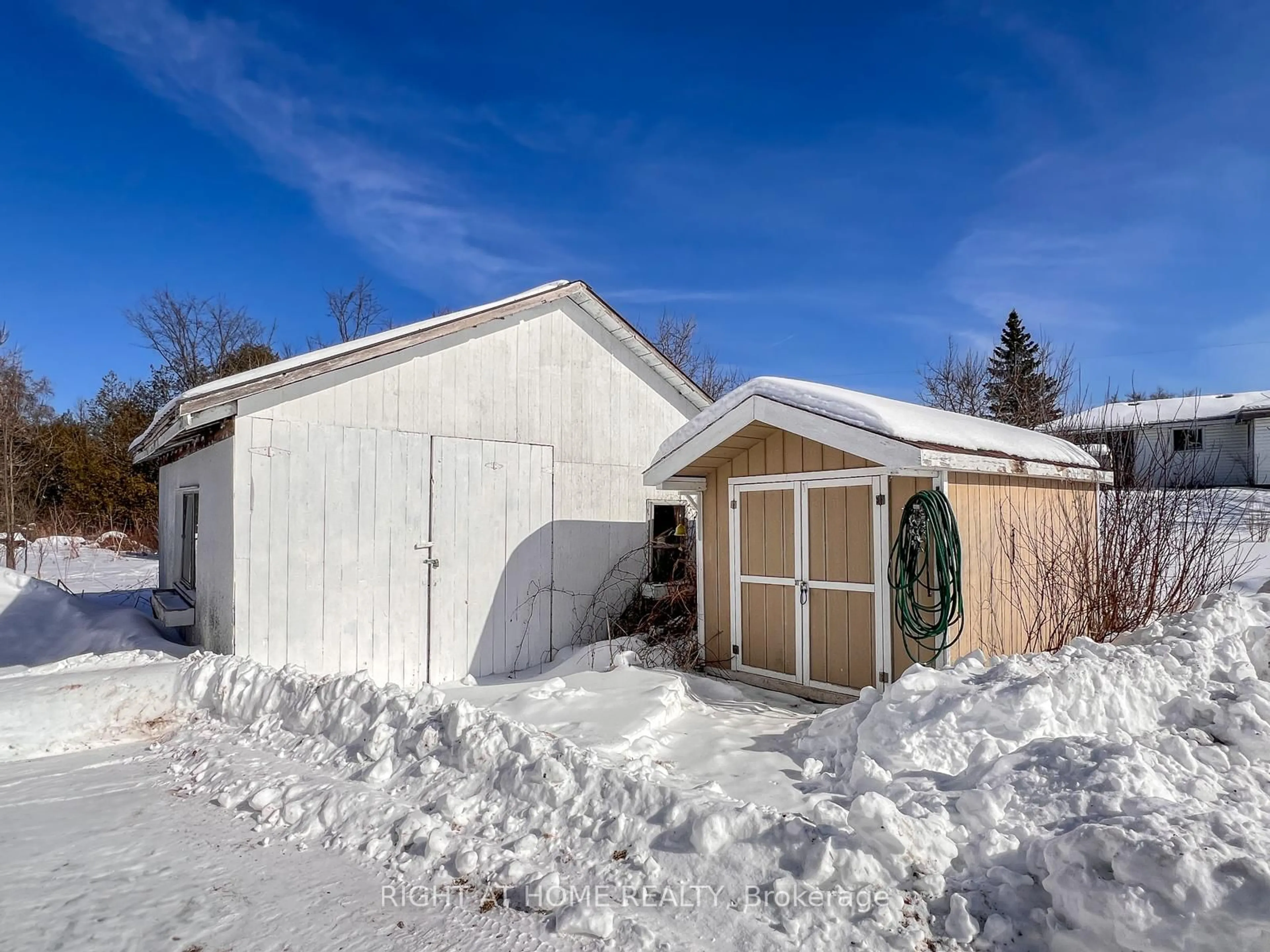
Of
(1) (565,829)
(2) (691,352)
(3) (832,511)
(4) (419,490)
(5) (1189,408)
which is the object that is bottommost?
(1) (565,829)

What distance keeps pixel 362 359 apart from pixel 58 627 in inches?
188

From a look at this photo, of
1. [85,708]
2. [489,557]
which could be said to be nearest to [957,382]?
[489,557]

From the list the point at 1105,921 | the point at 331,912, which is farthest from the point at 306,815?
the point at 1105,921

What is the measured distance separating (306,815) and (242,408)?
143 inches

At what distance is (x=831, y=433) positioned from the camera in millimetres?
5211

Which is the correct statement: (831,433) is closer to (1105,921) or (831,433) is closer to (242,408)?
(1105,921)

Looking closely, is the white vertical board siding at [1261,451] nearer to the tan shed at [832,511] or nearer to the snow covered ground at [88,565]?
the tan shed at [832,511]

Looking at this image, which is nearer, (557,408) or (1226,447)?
(557,408)

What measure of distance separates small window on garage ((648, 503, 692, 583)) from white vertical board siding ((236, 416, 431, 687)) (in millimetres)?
3225

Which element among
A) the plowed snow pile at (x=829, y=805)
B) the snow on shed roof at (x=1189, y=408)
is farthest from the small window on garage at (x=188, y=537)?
the snow on shed roof at (x=1189, y=408)

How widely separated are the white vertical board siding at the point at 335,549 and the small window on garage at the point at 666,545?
3225mm

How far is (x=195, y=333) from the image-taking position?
22828mm

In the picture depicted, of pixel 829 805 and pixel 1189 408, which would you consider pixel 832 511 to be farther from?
pixel 1189 408

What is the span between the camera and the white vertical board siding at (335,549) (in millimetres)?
5566
